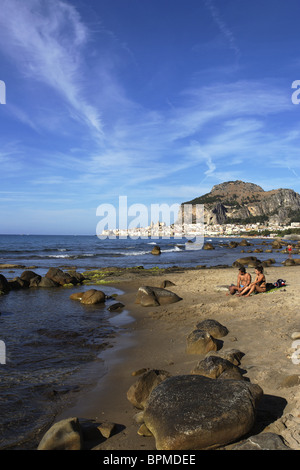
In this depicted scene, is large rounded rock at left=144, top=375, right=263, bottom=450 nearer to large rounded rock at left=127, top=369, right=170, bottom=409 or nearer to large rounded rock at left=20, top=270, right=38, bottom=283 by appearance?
large rounded rock at left=127, top=369, right=170, bottom=409

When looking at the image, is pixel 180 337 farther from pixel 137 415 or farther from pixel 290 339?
pixel 137 415

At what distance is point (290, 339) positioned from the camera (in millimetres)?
8328

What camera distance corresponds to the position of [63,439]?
4.69 m

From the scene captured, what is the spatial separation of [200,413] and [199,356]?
3803 mm

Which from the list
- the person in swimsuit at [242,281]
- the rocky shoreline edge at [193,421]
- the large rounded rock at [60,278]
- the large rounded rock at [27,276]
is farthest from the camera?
the large rounded rock at [60,278]

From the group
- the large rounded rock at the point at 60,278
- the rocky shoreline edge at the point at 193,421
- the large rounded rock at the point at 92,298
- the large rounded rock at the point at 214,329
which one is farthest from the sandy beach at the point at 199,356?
the large rounded rock at the point at 60,278

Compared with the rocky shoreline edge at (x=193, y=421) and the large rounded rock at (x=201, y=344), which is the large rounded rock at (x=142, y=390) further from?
the large rounded rock at (x=201, y=344)

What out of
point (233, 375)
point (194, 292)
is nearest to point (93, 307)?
point (194, 292)

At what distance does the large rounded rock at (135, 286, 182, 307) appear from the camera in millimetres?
15500

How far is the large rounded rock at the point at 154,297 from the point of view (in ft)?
50.9

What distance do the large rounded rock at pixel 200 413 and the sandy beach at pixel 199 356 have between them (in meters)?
0.31

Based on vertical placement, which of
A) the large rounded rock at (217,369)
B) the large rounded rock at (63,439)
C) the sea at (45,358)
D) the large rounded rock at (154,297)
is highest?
the large rounded rock at (217,369)

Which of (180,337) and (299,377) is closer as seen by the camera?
(299,377)
